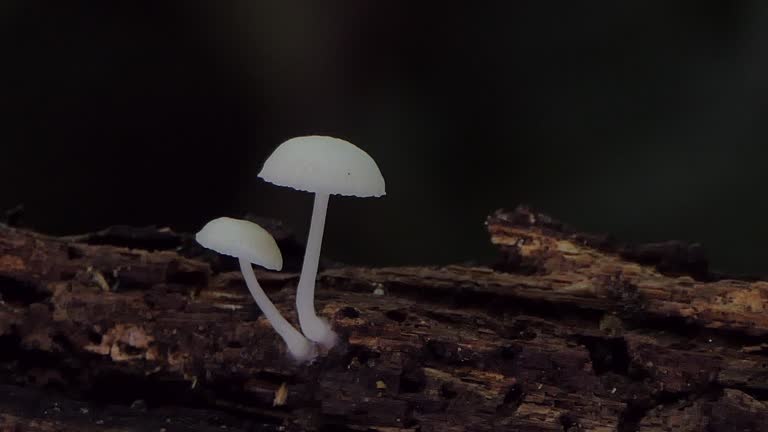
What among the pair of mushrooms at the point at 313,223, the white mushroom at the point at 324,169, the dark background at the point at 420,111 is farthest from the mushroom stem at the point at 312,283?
the dark background at the point at 420,111

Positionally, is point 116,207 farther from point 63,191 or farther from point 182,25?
point 182,25

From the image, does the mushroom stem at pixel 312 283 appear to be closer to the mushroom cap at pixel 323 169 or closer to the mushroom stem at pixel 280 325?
the mushroom stem at pixel 280 325

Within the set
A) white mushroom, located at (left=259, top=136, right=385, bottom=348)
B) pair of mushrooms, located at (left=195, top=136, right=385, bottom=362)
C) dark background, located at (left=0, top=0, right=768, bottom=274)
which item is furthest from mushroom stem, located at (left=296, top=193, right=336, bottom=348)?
dark background, located at (left=0, top=0, right=768, bottom=274)

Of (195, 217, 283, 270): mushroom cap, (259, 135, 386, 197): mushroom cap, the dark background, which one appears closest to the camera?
(259, 135, 386, 197): mushroom cap

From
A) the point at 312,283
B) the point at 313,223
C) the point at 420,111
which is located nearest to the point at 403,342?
the point at 312,283

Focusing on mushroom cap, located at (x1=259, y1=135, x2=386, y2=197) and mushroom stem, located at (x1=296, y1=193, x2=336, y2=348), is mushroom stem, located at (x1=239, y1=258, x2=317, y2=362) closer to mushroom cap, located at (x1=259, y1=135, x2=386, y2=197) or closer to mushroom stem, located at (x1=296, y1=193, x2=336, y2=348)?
mushroom stem, located at (x1=296, y1=193, x2=336, y2=348)

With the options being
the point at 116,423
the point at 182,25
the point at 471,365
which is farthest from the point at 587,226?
the point at 116,423
